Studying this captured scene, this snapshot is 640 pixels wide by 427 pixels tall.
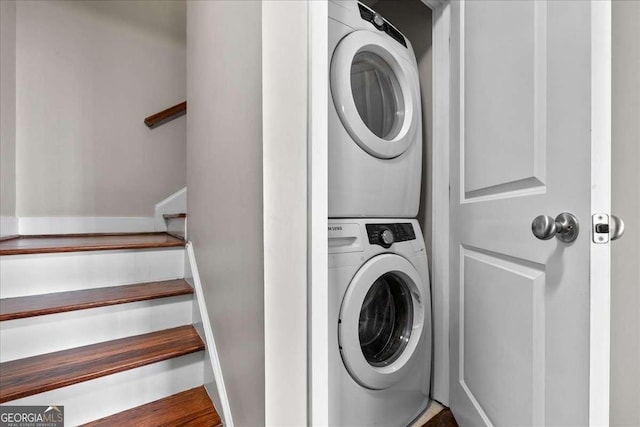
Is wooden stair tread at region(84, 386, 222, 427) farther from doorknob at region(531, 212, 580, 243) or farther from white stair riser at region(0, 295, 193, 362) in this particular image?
doorknob at region(531, 212, 580, 243)

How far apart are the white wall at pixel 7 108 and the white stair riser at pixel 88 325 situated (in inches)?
46.5

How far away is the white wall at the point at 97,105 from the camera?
1.99 metres

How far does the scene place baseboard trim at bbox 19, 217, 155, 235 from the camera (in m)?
1.97

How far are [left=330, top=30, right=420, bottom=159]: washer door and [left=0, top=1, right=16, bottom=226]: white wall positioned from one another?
207 centimetres

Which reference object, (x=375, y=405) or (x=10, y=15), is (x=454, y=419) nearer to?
(x=375, y=405)

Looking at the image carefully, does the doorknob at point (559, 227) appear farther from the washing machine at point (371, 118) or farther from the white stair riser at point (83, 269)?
the white stair riser at point (83, 269)

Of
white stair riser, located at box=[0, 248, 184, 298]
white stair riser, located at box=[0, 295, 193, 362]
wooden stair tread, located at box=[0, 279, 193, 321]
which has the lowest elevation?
white stair riser, located at box=[0, 295, 193, 362]

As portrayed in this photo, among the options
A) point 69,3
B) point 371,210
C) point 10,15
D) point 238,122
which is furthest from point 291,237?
point 69,3

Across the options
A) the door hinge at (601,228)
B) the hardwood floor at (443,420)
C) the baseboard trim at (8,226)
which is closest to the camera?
the door hinge at (601,228)

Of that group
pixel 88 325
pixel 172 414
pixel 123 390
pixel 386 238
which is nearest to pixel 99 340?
pixel 88 325

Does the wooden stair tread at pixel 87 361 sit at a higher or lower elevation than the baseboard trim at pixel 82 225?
lower

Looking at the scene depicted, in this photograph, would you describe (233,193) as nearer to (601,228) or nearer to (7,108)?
(601,228)

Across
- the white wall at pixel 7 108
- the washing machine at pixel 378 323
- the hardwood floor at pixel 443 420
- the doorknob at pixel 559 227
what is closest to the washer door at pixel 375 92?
the washing machine at pixel 378 323

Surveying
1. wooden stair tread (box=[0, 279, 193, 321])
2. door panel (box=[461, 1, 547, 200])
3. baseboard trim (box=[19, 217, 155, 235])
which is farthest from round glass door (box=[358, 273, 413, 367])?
baseboard trim (box=[19, 217, 155, 235])
